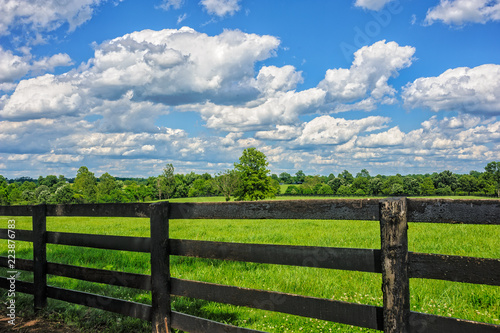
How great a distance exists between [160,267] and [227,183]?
Result: 79944mm

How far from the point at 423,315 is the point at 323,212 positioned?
116 cm

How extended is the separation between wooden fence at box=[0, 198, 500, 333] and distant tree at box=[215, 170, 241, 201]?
75.8 m

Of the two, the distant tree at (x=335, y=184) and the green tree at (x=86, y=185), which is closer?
the distant tree at (x=335, y=184)

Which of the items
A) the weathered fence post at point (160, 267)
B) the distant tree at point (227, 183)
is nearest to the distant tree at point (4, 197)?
the distant tree at point (227, 183)

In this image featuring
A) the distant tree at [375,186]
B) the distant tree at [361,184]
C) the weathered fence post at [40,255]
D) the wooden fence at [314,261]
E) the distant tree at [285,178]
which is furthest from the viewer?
the distant tree at [285,178]

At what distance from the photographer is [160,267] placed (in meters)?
4.16

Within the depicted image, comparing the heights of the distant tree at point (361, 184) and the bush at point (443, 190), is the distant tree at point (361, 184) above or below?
above

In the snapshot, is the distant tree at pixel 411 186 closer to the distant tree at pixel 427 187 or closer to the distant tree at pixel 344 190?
the distant tree at pixel 427 187

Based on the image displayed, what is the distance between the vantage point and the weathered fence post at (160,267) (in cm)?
415

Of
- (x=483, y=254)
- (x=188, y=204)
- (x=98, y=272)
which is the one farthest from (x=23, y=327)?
(x=483, y=254)

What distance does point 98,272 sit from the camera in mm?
5090

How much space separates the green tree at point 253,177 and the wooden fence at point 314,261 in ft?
200

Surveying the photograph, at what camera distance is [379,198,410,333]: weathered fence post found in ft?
9.27

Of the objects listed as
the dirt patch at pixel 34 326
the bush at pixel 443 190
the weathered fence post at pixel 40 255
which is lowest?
the bush at pixel 443 190
